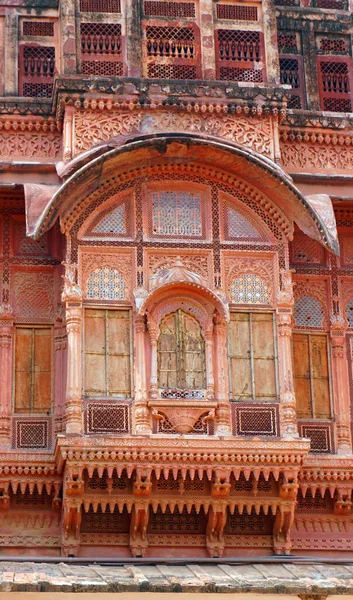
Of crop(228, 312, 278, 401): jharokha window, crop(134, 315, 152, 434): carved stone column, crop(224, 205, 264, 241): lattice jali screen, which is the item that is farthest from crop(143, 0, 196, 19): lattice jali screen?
crop(134, 315, 152, 434): carved stone column

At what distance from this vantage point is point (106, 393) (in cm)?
1848

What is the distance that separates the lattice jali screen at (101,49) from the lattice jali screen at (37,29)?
24.1 inches

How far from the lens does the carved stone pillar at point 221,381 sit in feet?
60.4

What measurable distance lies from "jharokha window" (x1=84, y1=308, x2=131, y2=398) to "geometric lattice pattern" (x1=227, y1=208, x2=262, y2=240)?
1.51m

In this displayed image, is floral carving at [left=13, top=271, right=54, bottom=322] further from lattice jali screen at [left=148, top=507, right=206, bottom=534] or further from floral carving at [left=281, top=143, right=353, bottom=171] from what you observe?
floral carving at [left=281, top=143, right=353, bottom=171]

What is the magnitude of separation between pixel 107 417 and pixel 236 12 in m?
5.06

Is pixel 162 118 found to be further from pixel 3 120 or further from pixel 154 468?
pixel 154 468

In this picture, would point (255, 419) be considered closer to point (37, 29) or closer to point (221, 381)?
point (221, 381)

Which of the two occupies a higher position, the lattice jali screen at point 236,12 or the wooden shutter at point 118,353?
the lattice jali screen at point 236,12

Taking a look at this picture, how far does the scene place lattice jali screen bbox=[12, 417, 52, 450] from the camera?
61.6 ft

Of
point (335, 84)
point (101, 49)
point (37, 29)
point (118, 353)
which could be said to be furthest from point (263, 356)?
point (37, 29)

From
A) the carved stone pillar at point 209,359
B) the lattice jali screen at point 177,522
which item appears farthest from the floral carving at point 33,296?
the lattice jali screen at point 177,522

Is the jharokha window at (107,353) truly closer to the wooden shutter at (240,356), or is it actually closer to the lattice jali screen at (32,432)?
the lattice jali screen at (32,432)

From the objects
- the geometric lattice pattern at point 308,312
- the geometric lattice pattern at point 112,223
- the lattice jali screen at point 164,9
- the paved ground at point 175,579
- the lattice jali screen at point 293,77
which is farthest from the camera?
the lattice jali screen at point 293,77
